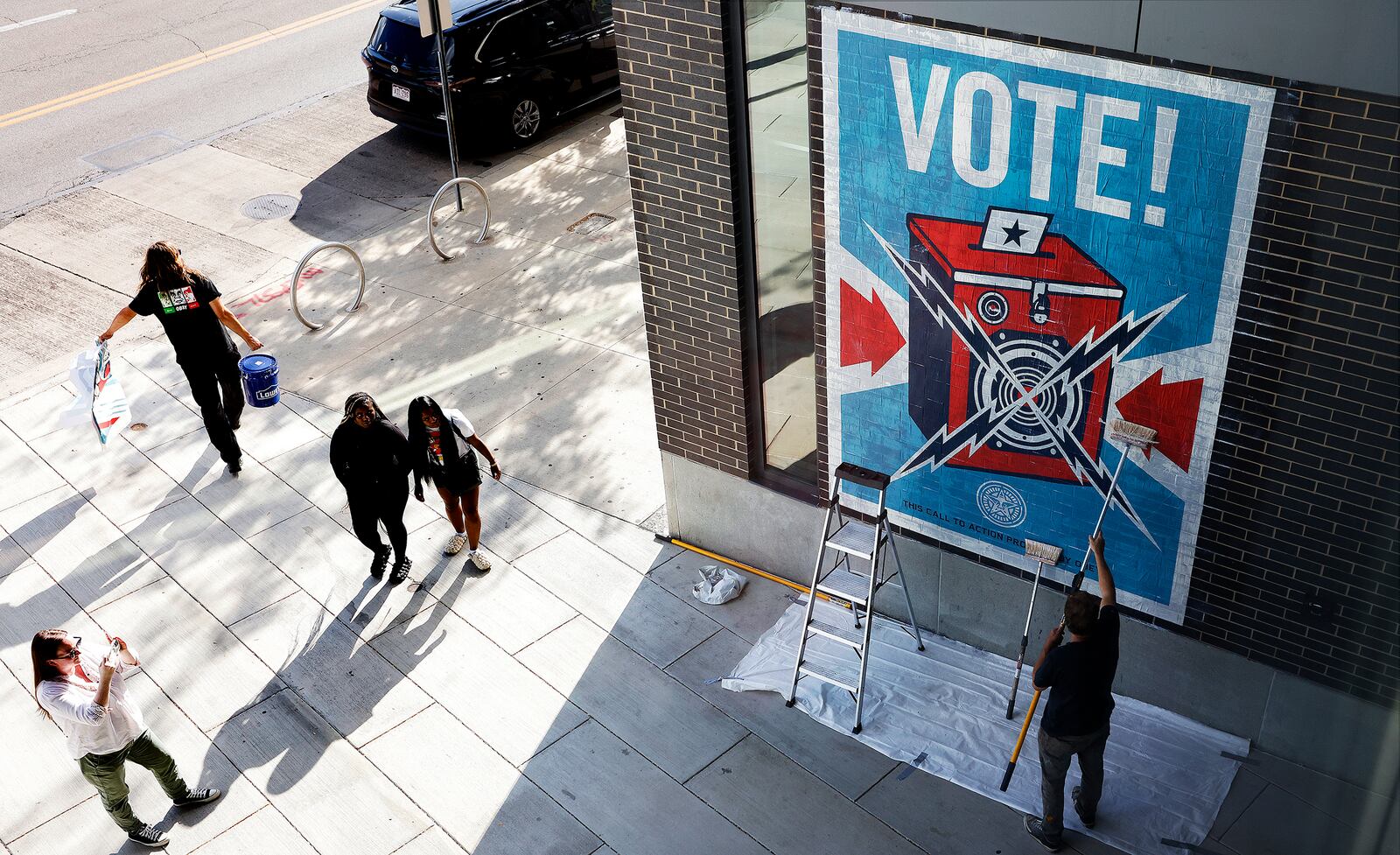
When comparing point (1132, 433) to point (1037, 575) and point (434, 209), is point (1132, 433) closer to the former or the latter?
point (1037, 575)

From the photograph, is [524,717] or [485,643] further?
[485,643]

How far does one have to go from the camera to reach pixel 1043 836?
6.62m

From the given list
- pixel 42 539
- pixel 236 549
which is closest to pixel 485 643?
pixel 236 549

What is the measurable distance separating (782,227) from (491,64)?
338 inches

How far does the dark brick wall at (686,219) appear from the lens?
7203 millimetres

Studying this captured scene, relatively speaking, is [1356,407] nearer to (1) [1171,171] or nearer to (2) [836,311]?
(1) [1171,171]

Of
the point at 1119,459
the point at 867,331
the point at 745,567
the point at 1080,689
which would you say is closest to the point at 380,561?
the point at 745,567

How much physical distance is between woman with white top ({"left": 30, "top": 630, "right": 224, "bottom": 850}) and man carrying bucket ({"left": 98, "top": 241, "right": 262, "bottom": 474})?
3.15 meters

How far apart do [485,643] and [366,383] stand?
3727 millimetres

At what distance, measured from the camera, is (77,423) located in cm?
1009

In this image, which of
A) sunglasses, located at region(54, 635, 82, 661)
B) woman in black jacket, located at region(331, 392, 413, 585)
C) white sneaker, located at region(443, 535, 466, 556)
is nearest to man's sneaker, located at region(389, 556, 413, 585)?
woman in black jacket, located at region(331, 392, 413, 585)

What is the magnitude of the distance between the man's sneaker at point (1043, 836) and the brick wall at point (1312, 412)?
1349 mm

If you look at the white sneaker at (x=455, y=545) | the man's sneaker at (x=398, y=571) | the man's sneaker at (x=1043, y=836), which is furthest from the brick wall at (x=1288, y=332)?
the man's sneaker at (x=398, y=571)

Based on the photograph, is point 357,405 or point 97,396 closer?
point 357,405
